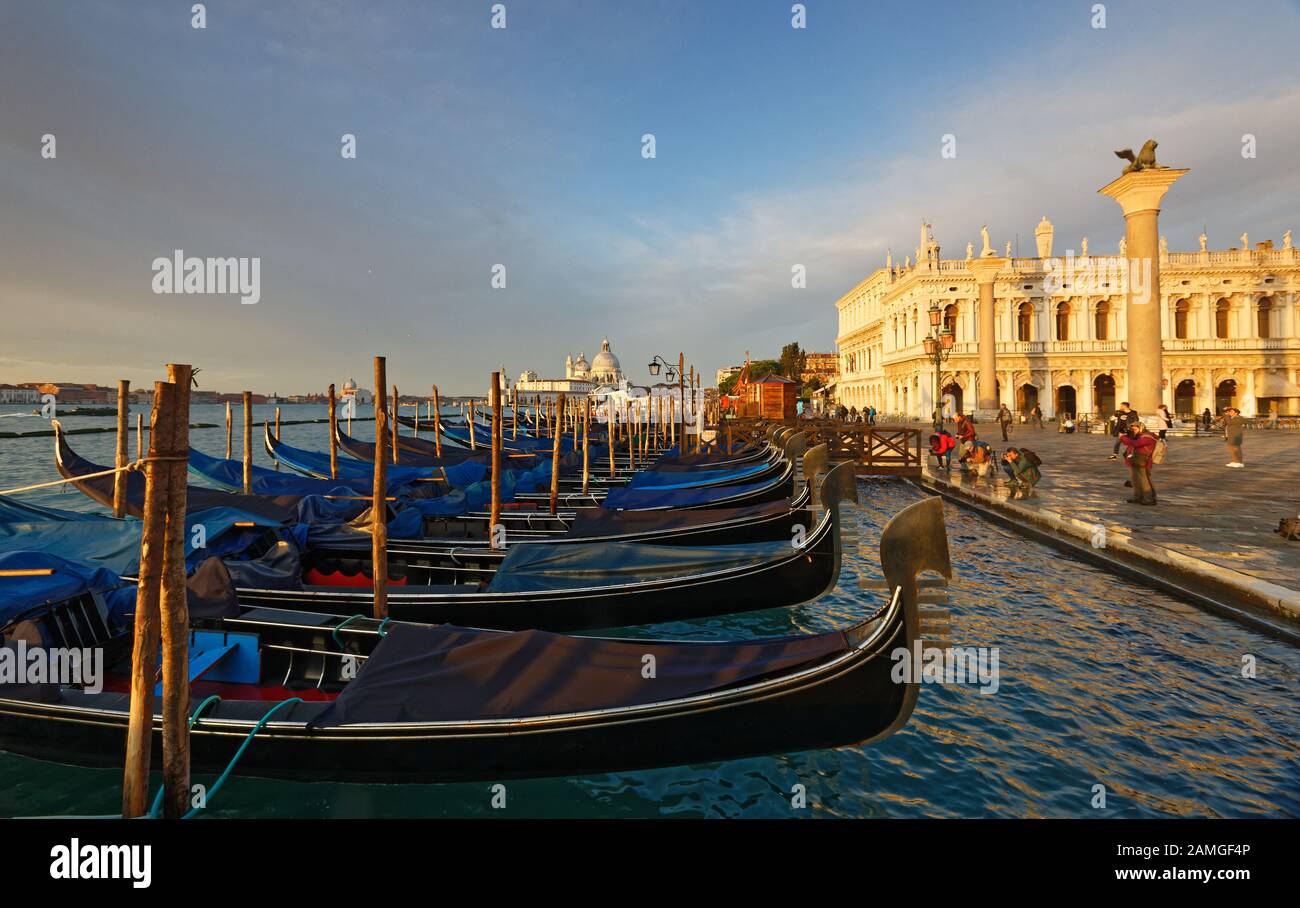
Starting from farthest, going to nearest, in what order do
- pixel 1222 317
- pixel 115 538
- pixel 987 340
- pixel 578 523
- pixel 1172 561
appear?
pixel 1222 317 → pixel 987 340 → pixel 578 523 → pixel 1172 561 → pixel 115 538

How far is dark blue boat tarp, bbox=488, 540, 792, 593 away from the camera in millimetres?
6348

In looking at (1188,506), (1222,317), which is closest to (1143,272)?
(1188,506)

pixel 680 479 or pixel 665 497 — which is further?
pixel 680 479

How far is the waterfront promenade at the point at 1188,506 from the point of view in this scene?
714cm

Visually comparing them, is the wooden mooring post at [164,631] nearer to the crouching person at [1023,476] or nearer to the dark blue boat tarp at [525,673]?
the dark blue boat tarp at [525,673]

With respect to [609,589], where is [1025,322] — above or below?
above

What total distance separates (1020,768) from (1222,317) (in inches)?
1723

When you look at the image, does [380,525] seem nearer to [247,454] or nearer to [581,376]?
[247,454]

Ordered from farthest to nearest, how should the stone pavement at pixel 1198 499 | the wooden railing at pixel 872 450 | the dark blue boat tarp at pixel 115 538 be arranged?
the wooden railing at pixel 872 450 < the stone pavement at pixel 1198 499 < the dark blue boat tarp at pixel 115 538

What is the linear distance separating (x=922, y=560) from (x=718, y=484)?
8.11 meters

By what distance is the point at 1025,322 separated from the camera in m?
37.1

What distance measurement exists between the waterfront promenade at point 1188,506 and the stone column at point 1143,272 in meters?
2.26

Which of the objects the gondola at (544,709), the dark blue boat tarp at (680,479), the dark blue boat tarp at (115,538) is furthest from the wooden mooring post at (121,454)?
the dark blue boat tarp at (680,479)

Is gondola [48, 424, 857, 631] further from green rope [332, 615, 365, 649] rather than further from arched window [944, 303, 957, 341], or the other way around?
arched window [944, 303, 957, 341]
